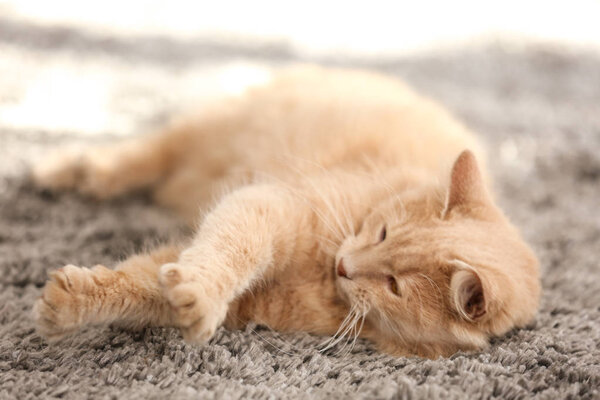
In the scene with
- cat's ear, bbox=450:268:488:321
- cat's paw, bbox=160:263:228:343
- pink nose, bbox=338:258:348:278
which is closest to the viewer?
cat's paw, bbox=160:263:228:343

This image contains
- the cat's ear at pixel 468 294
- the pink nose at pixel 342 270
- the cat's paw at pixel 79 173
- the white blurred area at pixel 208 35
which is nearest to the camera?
the cat's ear at pixel 468 294

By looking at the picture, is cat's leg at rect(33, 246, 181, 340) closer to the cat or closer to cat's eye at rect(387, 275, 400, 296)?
the cat

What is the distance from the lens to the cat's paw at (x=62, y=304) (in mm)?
884

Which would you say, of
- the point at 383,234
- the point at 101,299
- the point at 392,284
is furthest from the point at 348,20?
the point at 101,299

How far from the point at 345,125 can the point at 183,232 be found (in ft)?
1.83

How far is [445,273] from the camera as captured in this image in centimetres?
103

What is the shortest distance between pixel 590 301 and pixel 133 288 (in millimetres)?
1059

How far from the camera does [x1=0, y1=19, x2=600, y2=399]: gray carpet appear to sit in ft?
2.97

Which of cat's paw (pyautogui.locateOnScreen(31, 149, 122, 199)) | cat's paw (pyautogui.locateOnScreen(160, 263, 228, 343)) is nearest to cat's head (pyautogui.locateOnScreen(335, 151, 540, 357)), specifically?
cat's paw (pyautogui.locateOnScreen(160, 263, 228, 343))

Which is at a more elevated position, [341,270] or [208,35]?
[208,35]

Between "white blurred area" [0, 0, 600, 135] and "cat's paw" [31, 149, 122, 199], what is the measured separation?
23 centimetres

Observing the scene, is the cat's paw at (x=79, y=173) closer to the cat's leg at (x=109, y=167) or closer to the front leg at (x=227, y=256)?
the cat's leg at (x=109, y=167)

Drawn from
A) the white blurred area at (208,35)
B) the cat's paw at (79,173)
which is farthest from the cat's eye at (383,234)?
the white blurred area at (208,35)

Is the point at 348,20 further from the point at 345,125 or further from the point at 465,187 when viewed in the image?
the point at 465,187
